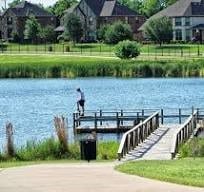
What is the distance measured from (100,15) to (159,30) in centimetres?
3397

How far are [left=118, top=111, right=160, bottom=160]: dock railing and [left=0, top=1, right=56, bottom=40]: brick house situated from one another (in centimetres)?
14182

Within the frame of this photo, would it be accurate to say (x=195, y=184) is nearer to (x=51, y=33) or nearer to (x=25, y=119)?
(x=25, y=119)

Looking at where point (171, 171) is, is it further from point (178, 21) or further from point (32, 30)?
point (32, 30)

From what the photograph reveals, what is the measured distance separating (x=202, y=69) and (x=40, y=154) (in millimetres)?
73148

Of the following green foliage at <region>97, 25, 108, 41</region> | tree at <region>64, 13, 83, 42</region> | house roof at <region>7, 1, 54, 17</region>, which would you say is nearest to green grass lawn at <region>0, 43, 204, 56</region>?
tree at <region>64, 13, 83, 42</region>

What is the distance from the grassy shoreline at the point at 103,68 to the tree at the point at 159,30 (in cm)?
2742

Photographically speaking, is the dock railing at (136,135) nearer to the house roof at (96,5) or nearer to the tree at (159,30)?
the tree at (159,30)

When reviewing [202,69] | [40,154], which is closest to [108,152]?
[40,154]

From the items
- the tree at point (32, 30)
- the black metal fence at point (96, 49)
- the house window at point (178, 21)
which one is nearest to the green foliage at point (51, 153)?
the black metal fence at point (96, 49)

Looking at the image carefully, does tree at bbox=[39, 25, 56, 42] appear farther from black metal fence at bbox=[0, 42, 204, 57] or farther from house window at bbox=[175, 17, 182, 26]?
house window at bbox=[175, 17, 182, 26]

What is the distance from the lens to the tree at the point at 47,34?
6698 inches

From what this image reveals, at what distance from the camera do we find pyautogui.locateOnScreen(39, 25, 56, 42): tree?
170 meters

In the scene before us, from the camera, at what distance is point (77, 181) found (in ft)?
67.8

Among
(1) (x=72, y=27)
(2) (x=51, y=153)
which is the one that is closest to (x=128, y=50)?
(1) (x=72, y=27)
